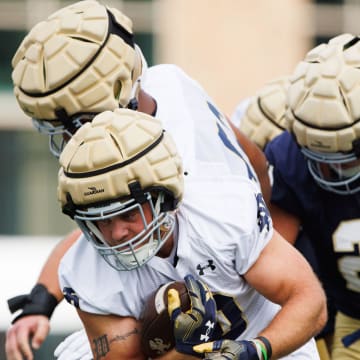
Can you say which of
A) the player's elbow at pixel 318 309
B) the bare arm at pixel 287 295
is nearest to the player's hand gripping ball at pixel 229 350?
the bare arm at pixel 287 295

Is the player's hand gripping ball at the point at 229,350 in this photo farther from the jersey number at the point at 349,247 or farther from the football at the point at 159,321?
the jersey number at the point at 349,247

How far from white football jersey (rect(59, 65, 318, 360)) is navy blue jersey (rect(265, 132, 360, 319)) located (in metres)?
0.45

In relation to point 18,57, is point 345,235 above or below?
below

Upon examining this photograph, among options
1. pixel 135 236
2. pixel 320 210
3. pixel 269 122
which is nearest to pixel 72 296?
pixel 135 236

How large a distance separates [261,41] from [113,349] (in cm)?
1034

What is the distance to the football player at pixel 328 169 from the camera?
5559 mm

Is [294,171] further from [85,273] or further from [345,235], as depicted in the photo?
[85,273]

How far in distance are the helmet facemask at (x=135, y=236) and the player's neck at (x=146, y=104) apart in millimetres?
615

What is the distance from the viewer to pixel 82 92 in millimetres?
5383

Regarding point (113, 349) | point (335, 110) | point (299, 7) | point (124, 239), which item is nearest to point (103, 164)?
point (124, 239)

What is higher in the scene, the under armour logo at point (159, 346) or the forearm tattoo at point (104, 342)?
the under armour logo at point (159, 346)

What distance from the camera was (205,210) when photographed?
511 cm

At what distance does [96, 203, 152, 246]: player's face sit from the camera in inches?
194

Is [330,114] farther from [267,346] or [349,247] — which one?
[267,346]
